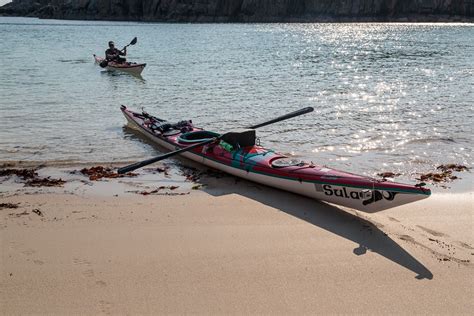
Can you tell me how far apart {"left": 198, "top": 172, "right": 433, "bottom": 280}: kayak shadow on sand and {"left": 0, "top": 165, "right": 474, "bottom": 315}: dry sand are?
27 millimetres

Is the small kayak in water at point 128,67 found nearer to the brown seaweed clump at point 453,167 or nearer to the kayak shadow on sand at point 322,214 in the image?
the kayak shadow on sand at point 322,214

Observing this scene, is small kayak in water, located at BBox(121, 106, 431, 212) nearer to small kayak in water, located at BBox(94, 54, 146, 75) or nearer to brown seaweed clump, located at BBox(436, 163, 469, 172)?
brown seaweed clump, located at BBox(436, 163, 469, 172)

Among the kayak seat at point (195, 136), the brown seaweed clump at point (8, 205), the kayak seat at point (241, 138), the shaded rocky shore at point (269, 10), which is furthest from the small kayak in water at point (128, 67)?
the shaded rocky shore at point (269, 10)

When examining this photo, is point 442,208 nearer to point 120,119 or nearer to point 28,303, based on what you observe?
point 28,303

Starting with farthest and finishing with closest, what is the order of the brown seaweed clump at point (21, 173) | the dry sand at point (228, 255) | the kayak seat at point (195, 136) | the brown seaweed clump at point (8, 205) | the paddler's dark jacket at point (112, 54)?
the paddler's dark jacket at point (112, 54) < the kayak seat at point (195, 136) < the brown seaweed clump at point (21, 173) < the brown seaweed clump at point (8, 205) < the dry sand at point (228, 255)

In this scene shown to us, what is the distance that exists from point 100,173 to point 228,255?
4.68 m

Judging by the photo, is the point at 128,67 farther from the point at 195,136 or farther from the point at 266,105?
the point at 195,136

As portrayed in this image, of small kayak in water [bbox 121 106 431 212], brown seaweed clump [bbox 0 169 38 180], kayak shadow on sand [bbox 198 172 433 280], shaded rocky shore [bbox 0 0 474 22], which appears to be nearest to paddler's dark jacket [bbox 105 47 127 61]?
small kayak in water [bbox 121 106 431 212]

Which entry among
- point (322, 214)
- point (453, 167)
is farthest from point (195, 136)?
point (453, 167)

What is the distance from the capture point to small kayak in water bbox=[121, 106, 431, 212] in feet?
24.2

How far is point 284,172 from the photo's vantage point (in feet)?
29.0

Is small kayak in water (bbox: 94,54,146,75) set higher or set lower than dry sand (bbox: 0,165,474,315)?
higher

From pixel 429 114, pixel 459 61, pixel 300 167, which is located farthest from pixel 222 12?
pixel 300 167

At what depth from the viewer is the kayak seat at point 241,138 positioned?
10.2 meters
